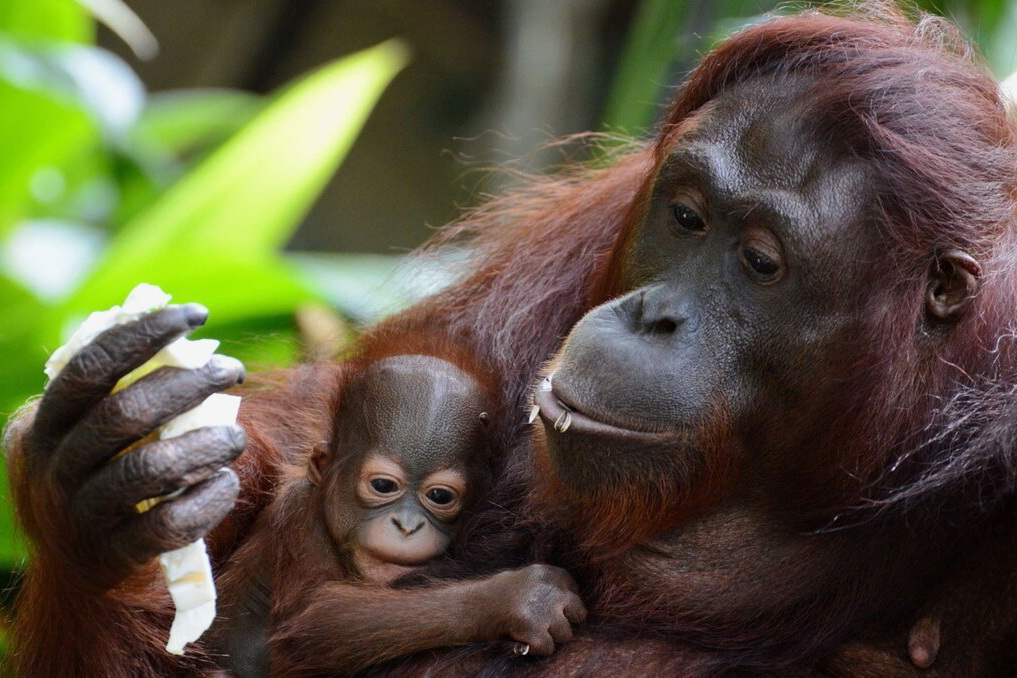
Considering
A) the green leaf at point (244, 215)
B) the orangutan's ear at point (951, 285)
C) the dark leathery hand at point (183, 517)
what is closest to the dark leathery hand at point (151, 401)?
the dark leathery hand at point (183, 517)

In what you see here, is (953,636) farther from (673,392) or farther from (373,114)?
(373,114)

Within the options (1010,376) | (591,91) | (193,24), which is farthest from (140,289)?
(193,24)

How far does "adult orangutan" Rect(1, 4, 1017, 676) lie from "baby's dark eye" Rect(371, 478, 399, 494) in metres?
0.36

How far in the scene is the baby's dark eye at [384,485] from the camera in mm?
2428

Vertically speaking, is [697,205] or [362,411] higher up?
[697,205]

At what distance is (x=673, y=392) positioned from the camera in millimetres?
1947

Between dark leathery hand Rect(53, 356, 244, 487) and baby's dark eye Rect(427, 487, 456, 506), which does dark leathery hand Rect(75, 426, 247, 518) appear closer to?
dark leathery hand Rect(53, 356, 244, 487)

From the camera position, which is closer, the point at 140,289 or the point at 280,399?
the point at 140,289

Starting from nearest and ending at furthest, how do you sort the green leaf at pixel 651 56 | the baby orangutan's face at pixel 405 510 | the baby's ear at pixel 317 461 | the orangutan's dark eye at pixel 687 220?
the orangutan's dark eye at pixel 687 220 → the baby orangutan's face at pixel 405 510 → the baby's ear at pixel 317 461 → the green leaf at pixel 651 56

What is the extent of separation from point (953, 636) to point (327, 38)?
7.88 meters

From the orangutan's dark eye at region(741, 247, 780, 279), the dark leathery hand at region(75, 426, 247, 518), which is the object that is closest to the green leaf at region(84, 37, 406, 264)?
the dark leathery hand at region(75, 426, 247, 518)

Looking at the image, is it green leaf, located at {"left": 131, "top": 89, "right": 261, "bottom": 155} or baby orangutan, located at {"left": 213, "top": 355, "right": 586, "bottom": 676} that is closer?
baby orangutan, located at {"left": 213, "top": 355, "right": 586, "bottom": 676}

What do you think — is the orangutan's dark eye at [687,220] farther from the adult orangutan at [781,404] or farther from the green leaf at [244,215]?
the green leaf at [244,215]

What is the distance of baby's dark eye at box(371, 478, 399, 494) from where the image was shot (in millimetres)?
2428
